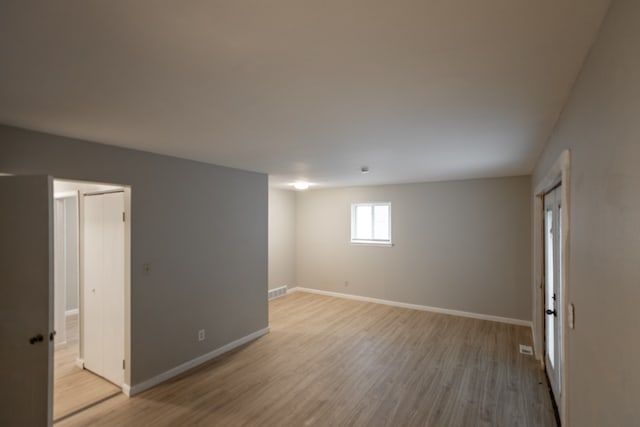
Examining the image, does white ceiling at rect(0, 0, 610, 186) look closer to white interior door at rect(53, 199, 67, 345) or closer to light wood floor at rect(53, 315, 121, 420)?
light wood floor at rect(53, 315, 121, 420)

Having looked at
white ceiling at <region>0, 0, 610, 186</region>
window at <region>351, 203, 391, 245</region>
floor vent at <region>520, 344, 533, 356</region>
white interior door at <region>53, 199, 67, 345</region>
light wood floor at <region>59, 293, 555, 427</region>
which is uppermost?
white ceiling at <region>0, 0, 610, 186</region>

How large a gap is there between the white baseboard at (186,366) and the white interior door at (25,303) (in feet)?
3.35

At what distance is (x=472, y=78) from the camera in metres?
1.52

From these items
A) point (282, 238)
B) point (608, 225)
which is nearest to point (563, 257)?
point (608, 225)

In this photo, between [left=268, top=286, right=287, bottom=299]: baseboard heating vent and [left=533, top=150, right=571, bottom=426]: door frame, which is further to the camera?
[left=268, top=286, right=287, bottom=299]: baseboard heating vent

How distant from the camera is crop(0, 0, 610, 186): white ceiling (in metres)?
1.03

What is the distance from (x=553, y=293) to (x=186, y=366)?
158 inches

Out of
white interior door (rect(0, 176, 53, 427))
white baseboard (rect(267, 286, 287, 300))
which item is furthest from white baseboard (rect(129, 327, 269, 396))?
white baseboard (rect(267, 286, 287, 300))

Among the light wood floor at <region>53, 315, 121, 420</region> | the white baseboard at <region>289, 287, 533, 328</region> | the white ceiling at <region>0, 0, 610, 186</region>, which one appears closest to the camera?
the white ceiling at <region>0, 0, 610, 186</region>

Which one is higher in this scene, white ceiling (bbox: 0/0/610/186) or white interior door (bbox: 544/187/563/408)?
white ceiling (bbox: 0/0/610/186)

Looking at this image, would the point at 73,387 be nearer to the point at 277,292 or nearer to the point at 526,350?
the point at 277,292

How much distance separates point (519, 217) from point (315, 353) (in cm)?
388

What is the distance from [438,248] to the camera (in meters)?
5.65

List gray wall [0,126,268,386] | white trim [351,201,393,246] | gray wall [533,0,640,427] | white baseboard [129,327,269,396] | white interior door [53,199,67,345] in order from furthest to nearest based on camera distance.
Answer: white trim [351,201,393,246] → white interior door [53,199,67,345] → white baseboard [129,327,269,396] → gray wall [0,126,268,386] → gray wall [533,0,640,427]
